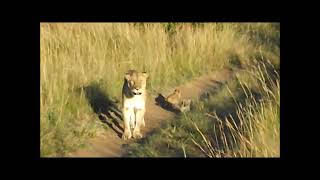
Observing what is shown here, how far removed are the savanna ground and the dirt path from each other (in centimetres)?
10

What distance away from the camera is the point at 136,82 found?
22.9 ft

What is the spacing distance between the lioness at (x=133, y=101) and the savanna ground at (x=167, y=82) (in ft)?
0.64

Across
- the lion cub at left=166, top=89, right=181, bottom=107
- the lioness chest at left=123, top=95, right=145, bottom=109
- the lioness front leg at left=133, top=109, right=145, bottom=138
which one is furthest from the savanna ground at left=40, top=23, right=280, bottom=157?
the lioness chest at left=123, top=95, right=145, bottom=109

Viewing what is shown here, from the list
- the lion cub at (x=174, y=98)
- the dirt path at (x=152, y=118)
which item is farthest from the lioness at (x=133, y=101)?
the lion cub at (x=174, y=98)

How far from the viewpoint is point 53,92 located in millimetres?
7586

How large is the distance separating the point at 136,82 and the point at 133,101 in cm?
23

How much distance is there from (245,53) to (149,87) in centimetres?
275

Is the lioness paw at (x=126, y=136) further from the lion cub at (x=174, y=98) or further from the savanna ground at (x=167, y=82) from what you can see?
the lion cub at (x=174, y=98)

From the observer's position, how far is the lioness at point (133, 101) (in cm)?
700

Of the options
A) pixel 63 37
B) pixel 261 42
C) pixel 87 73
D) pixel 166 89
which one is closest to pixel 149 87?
pixel 166 89

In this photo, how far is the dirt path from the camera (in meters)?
6.87

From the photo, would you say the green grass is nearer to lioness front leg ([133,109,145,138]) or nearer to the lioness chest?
lioness front leg ([133,109,145,138])

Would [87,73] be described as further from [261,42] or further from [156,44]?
[261,42]

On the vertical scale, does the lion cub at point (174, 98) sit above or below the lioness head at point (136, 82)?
below
